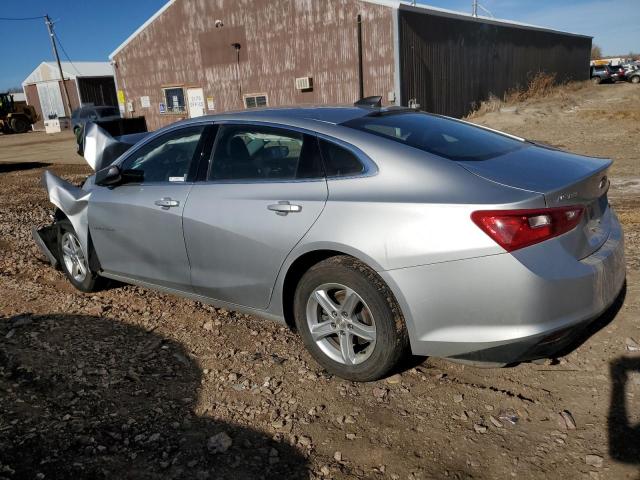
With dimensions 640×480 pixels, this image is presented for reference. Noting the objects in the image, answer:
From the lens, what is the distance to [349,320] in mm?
3035

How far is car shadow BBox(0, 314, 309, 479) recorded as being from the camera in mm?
2539

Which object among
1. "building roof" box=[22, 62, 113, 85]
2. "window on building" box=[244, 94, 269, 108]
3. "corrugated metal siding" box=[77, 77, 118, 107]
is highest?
"building roof" box=[22, 62, 113, 85]

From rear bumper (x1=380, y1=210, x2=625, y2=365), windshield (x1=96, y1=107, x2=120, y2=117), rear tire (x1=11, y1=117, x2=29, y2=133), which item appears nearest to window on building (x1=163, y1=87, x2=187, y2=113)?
windshield (x1=96, y1=107, x2=120, y2=117)

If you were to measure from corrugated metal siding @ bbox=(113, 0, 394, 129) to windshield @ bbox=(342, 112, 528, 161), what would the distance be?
12065 mm

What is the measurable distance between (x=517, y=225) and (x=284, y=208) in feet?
4.27

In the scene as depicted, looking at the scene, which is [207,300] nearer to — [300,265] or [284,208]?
[300,265]

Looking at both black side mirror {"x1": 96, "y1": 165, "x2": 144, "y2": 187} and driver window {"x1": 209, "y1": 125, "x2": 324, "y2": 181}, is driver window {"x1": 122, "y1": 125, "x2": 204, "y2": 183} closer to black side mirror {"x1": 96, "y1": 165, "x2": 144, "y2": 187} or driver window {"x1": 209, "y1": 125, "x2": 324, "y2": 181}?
black side mirror {"x1": 96, "y1": 165, "x2": 144, "y2": 187}

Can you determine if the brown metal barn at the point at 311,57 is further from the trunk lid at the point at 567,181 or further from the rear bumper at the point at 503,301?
the rear bumper at the point at 503,301

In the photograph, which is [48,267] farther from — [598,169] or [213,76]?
[213,76]

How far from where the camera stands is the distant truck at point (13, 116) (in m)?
38.7

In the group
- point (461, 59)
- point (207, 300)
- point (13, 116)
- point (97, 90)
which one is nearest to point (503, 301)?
point (207, 300)

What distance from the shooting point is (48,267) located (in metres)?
5.76

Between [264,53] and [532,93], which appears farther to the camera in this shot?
[532,93]

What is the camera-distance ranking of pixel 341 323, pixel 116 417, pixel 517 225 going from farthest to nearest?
pixel 341 323, pixel 116 417, pixel 517 225
